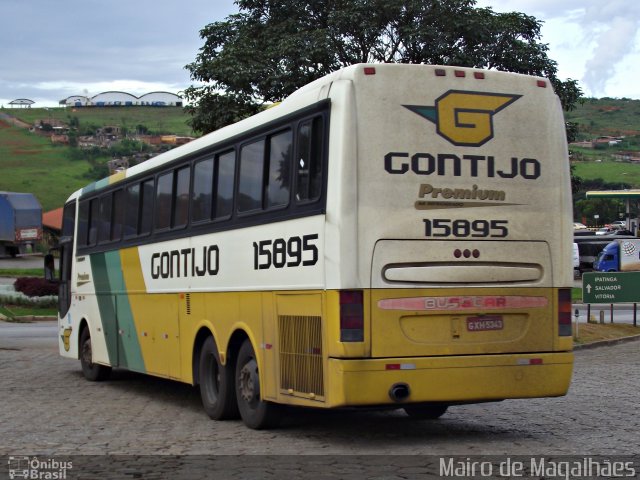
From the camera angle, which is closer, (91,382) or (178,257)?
(178,257)

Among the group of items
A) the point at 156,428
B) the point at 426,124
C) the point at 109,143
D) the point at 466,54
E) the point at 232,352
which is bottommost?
the point at 156,428

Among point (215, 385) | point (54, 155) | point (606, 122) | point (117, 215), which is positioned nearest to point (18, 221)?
point (117, 215)

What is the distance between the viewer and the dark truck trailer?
68.7m

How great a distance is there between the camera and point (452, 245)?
1020cm

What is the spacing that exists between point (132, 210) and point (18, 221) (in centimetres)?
5604

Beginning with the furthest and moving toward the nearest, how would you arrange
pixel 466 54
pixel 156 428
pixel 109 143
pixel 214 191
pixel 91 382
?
pixel 109 143, pixel 466 54, pixel 91 382, pixel 214 191, pixel 156 428

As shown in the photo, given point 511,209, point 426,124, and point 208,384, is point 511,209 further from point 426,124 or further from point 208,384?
point 208,384

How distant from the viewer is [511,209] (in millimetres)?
10500

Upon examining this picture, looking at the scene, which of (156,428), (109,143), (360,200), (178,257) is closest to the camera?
(360,200)

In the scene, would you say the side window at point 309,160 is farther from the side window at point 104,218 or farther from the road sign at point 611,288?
the road sign at point 611,288

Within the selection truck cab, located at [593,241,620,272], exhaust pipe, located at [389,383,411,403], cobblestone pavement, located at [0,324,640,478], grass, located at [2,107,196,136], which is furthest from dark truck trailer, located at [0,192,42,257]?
grass, located at [2,107,196,136]

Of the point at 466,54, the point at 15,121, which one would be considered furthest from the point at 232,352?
the point at 15,121

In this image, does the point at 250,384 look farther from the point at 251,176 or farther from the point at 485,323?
the point at 485,323

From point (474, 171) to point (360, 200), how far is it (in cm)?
120
